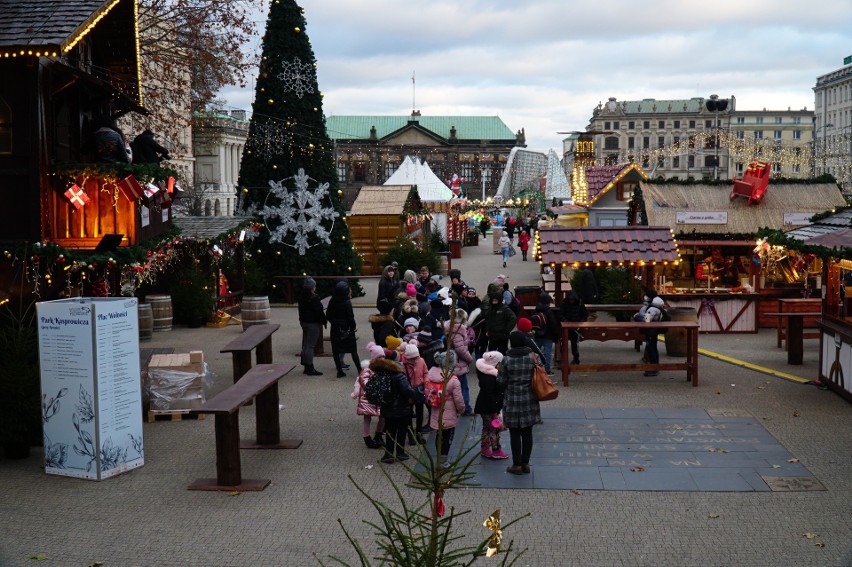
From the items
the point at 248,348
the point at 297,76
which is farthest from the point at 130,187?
the point at 297,76

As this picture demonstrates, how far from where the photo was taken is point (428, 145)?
381 ft

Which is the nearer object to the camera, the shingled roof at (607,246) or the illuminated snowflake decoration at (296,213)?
the shingled roof at (607,246)

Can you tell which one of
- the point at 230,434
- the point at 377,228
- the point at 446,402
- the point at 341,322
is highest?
the point at 377,228

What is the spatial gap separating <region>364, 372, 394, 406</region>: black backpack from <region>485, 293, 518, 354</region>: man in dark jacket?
376 cm

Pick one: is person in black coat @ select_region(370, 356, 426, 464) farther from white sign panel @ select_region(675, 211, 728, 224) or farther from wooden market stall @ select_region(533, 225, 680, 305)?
white sign panel @ select_region(675, 211, 728, 224)

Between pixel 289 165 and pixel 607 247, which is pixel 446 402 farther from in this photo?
pixel 289 165

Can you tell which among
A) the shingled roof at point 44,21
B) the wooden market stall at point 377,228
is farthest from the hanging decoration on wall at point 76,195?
the wooden market stall at point 377,228

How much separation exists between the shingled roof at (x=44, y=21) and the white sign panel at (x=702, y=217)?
1472 cm

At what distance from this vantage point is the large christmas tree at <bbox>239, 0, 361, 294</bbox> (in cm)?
2800

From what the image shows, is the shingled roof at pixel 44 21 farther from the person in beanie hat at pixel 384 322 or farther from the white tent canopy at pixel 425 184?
the white tent canopy at pixel 425 184

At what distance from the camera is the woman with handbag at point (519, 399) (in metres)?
10.5

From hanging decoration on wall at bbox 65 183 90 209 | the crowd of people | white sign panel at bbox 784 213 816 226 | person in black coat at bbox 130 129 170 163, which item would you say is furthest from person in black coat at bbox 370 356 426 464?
white sign panel at bbox 784 213 816 226

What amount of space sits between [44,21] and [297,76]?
47.2 feet

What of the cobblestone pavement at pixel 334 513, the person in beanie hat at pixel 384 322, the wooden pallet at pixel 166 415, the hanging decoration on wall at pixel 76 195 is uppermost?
the hanging decoration on wall at pixel 76 195
